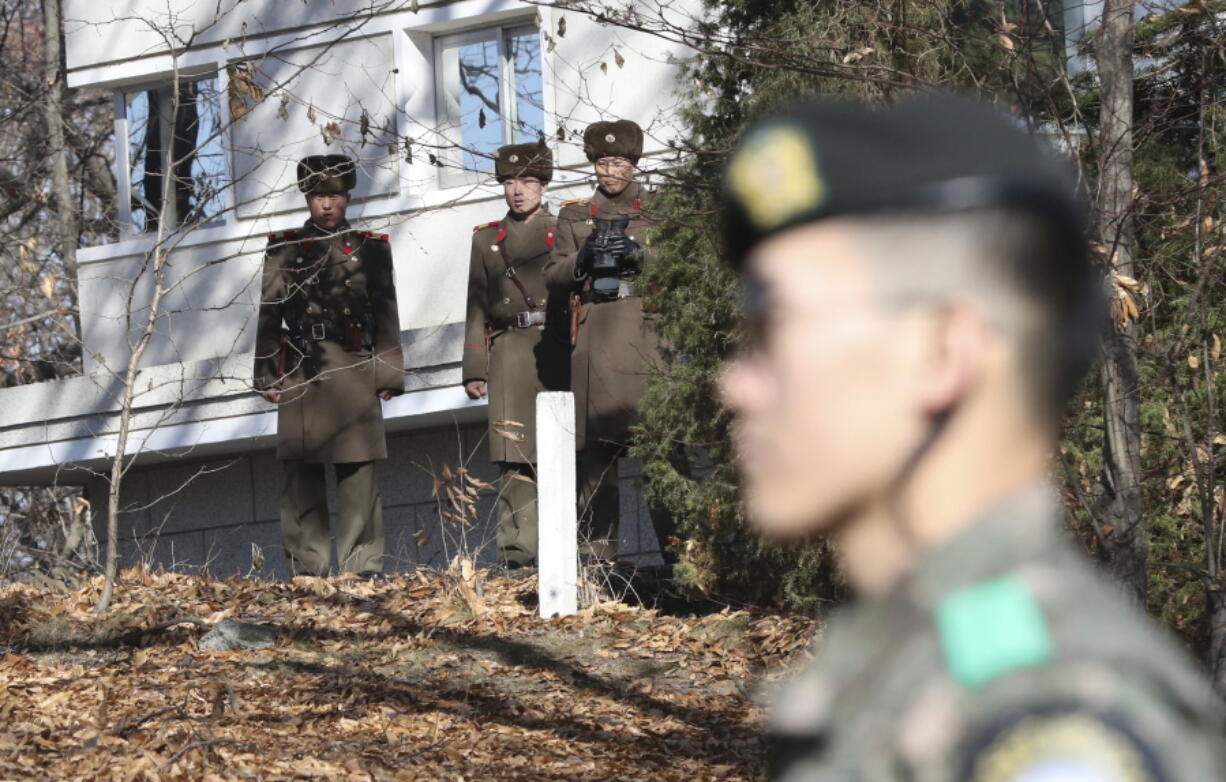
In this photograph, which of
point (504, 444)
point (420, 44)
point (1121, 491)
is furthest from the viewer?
point (420, 44)

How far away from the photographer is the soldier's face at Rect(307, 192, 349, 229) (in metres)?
8.51

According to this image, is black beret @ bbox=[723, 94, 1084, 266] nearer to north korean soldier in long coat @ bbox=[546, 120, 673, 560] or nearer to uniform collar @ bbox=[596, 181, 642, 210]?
north korean soldier in long coat @ bbox=[546, 120, 673, 560]

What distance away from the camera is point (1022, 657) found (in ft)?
2.68

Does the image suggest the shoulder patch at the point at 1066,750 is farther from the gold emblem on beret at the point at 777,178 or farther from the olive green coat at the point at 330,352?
the olive green coat at the point at 330,352

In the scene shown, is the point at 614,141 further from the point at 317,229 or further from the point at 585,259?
the point at 317,229

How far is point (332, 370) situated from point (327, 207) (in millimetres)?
821

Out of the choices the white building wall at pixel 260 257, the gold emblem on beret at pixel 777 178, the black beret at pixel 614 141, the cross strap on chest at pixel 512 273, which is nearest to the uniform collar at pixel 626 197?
the black beret at pixel 614 141

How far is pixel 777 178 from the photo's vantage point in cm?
96

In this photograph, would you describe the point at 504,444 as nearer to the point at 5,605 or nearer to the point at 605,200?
the point at 605,200

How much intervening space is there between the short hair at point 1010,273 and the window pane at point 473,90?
1085 centimetres

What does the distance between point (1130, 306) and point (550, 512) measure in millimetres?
3520

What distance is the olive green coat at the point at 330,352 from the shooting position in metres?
8.76

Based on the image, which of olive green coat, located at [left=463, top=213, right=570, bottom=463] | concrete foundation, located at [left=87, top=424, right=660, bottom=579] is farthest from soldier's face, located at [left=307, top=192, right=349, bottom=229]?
concrete foundation, located at [left=87, top=424, right=660, bottom=579]

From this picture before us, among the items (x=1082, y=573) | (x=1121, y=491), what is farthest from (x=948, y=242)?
(x=1121, y=491)
